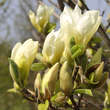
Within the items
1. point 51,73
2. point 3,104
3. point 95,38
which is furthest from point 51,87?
point 3,104

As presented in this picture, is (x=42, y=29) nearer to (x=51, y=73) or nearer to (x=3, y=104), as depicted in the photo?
(x=51, y=73)

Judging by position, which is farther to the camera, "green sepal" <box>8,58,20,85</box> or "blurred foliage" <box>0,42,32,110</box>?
"blurred foliage" <box>0,42,32,110</box>

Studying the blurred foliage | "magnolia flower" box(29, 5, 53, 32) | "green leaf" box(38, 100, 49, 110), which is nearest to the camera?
"green leaf" box(38, 100, 49, 110)

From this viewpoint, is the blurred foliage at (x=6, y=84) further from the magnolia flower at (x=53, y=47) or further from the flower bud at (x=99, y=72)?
the flower bud at (x=99, y=72)

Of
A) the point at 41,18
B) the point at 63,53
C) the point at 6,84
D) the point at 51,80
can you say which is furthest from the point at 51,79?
the point at 6,84

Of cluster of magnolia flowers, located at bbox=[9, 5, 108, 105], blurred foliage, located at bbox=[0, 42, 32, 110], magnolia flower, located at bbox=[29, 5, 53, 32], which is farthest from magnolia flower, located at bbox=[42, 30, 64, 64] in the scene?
blurred foliage, located at bbox=[0, 42, 32, 110]

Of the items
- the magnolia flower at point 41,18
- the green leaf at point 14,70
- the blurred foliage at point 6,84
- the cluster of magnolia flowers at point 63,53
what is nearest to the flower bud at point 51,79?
the cluster of magnolia flowers at point 63,53

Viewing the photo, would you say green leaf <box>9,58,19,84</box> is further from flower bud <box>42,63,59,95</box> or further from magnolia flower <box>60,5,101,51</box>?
magnolia flower <box>60,5,101,51</box>
